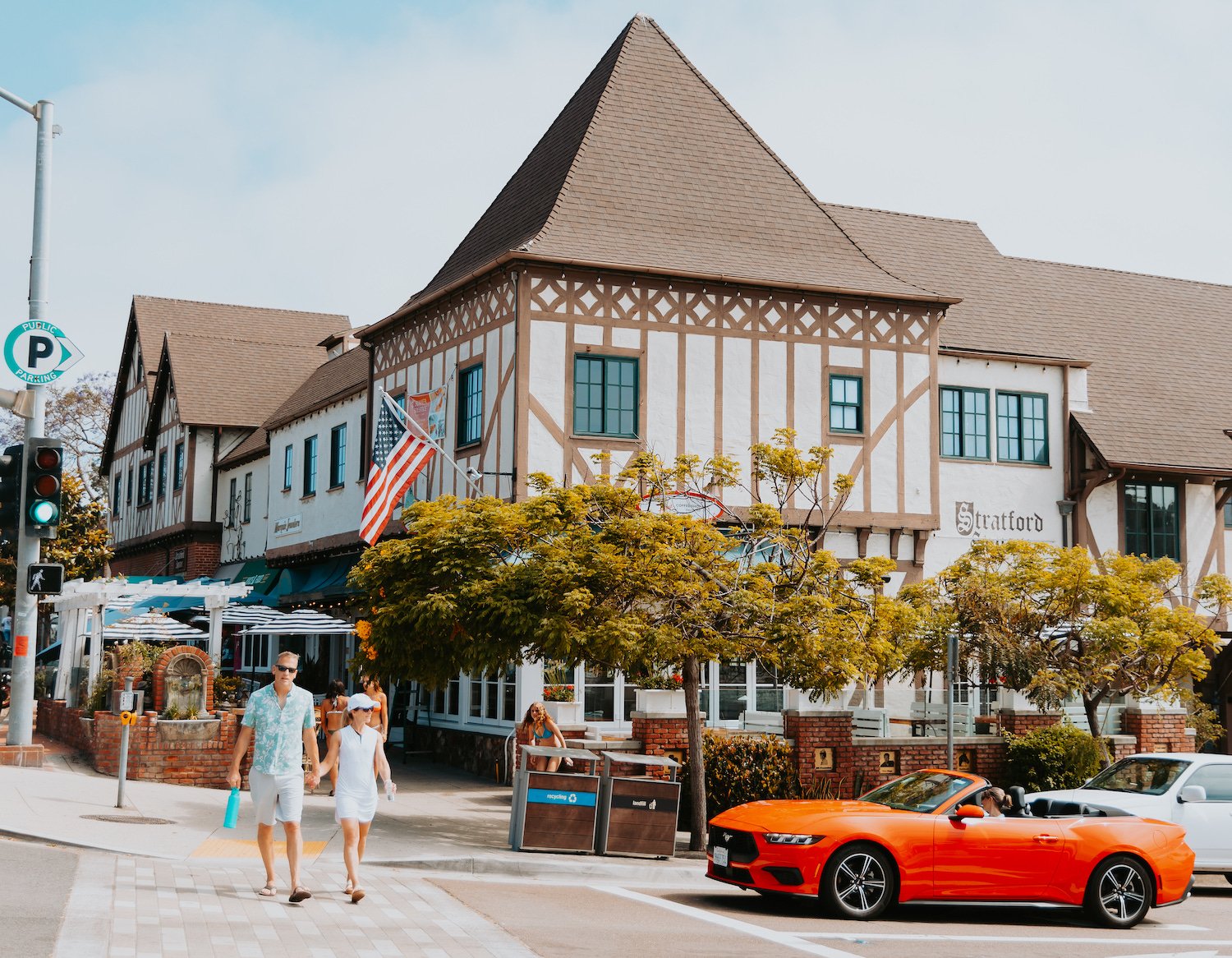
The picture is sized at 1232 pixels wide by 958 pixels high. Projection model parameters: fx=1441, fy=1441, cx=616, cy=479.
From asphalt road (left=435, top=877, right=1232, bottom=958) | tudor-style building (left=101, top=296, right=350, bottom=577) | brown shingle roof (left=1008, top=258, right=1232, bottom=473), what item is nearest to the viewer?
asphalt road (left=435, top=877, right=1232, bottom=958)

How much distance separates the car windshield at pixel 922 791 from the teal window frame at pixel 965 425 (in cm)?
1328

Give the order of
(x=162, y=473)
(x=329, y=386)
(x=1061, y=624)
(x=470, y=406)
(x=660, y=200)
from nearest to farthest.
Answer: (x=1061, y=624)
(x=470, y=406)
(x=660, y=200)
(x=329, y=386)
(x=162, y=473)

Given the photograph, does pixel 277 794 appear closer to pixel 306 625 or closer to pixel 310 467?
pixel 306 625

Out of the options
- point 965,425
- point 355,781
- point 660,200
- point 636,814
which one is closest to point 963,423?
point 965,425

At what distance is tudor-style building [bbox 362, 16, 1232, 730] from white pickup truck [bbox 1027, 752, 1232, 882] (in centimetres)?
598

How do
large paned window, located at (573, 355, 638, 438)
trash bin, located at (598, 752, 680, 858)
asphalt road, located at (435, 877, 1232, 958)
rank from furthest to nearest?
large paned window, located at (573, 355, 638, 438)
trash bin, located at (598, 752, 680, 858)
asphalt road, located at (435, 877, 1232, 958)

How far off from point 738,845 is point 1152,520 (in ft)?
59.8

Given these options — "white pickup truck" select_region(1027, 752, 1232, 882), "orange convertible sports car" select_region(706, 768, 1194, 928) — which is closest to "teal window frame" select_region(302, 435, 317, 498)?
"white pickup truck" select_region(1027, 752, 1232, 882)

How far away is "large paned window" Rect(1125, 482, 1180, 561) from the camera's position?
90.7ft

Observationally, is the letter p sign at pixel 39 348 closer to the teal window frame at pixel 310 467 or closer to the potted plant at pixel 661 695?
the potted plant at pixel 661 695

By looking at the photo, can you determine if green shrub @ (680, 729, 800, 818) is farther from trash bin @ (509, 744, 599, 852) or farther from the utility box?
the utility box

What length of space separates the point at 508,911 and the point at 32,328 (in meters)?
9.46

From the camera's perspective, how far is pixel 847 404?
24.6m

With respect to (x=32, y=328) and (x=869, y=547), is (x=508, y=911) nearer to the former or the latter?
(x=32, y=328)
